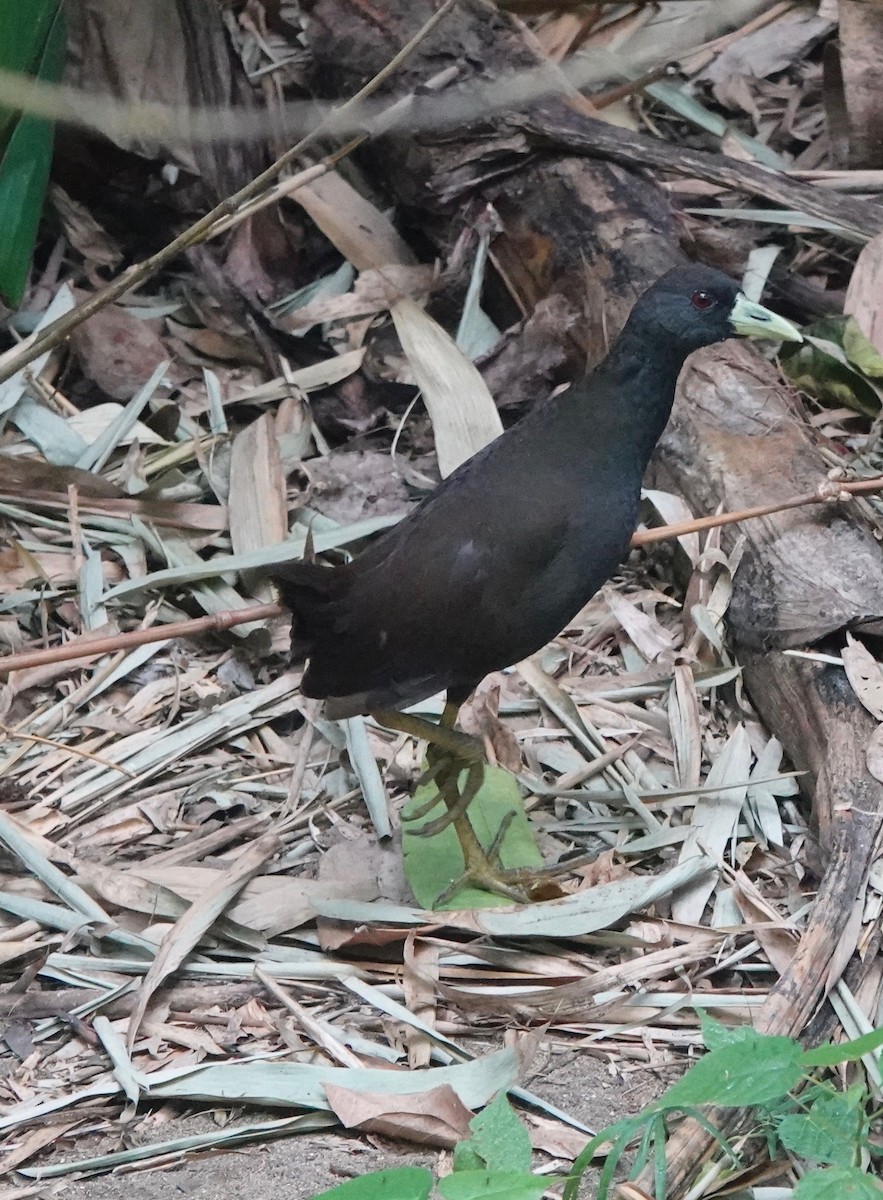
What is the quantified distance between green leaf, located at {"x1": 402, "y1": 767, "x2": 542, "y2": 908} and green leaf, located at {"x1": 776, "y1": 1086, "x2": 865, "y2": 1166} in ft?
2.99

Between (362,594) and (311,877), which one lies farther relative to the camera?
(311,877)

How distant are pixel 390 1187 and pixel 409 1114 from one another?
0.41 meters

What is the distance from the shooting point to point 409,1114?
1.89 m

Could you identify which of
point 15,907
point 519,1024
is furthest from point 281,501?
point 519,1024

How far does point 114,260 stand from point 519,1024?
111 inches

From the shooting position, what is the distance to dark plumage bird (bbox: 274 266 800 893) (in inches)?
88.1

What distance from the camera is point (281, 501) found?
3.26m

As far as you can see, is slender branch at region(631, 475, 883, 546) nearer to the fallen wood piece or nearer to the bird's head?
the bird's head

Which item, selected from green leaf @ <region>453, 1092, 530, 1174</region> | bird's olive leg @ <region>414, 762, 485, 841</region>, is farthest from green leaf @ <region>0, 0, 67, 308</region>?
green leaf @ <region>453, 1092, 530, 1174</region>

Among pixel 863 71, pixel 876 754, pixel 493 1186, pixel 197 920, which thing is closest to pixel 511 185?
pixel 863 71

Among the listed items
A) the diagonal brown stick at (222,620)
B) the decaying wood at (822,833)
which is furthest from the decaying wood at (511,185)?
the decaying wood at (822,833)

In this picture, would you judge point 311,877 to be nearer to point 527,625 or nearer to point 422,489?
point 527,625

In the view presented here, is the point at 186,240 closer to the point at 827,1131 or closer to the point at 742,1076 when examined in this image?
the point at 742,1076

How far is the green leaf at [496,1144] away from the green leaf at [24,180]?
2.64m
